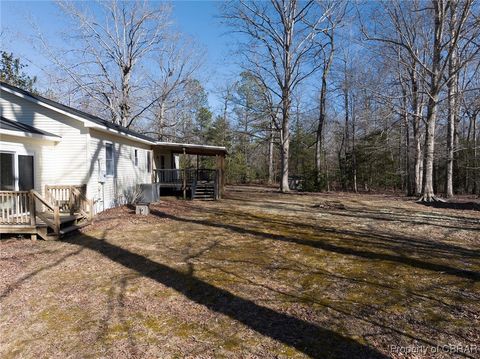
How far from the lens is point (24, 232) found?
7238 millimetres

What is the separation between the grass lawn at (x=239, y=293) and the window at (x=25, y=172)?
7.40ft

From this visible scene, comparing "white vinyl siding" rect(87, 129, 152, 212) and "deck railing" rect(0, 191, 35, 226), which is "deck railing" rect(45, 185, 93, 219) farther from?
"white vinyl siding" rect(87, 129, 152, 212)

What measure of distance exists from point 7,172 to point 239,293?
7635 mm

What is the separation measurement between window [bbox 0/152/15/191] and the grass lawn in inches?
71.6

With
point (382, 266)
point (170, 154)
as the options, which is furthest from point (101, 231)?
point (170, 154)

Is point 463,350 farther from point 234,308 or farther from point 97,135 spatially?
point 97,135

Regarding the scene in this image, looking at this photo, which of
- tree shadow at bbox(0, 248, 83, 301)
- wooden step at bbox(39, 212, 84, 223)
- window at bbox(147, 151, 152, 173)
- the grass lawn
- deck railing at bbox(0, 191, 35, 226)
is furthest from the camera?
window at bbox(147, 151, 152, 173)

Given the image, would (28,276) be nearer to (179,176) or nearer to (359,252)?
(359,252)

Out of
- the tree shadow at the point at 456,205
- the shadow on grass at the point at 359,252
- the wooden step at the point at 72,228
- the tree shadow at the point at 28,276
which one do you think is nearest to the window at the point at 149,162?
the wooden step at the point at 72,228

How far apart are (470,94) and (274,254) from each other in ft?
68.1

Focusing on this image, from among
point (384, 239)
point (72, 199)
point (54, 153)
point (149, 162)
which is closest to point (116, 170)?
point (54, 153)

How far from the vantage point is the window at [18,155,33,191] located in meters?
8.73

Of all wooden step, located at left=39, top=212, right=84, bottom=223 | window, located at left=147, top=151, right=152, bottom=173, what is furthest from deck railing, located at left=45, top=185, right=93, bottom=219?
window, located at left=147, top=151, right=152, bottom=173

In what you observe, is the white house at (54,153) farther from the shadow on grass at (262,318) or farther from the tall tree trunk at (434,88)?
the tall tree trunk at (434,88)
